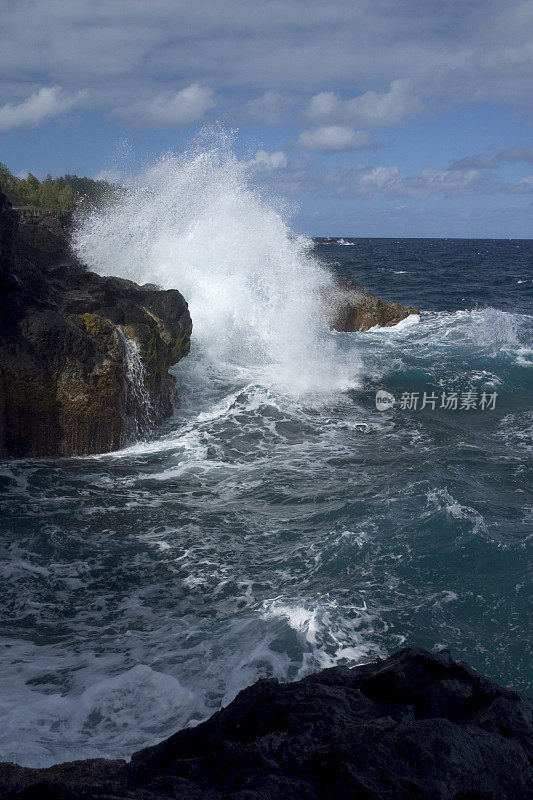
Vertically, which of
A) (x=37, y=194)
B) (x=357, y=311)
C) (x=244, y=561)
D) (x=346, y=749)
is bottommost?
(x=244, y=561)

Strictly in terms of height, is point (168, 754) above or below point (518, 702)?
below

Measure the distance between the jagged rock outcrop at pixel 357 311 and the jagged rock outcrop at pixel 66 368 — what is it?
32.9 feet

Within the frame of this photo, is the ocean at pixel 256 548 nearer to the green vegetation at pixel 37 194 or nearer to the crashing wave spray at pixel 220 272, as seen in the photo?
the crashing wave spray at pixel 220 272

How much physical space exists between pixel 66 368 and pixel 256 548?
12.3 ft

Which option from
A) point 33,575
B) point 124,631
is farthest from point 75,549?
point 124,631

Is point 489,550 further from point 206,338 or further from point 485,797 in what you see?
point 206,338

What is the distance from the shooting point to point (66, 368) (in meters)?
8.21

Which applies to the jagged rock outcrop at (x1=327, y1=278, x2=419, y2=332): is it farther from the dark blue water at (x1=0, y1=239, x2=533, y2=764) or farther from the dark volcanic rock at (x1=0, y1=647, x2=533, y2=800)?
the dark volcanic rock at (x1=0, y1=647, x2=533, y2=800)

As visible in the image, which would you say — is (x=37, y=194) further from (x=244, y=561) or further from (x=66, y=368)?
(x=244, y=561)

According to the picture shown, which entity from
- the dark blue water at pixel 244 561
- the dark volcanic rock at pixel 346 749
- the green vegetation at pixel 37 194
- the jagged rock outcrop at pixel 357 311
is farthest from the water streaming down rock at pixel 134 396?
the green vegetation at pixel 37 194

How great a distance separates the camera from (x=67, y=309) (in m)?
9.55

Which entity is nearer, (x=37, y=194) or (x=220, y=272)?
(x=220, y=272)

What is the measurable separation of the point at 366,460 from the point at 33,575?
15.4 ft

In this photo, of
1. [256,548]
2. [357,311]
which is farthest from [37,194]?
[256,548]
